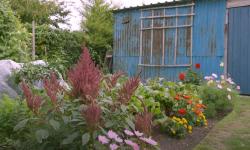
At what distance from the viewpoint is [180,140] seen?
528 centimetres

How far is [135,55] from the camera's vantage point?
1441cm

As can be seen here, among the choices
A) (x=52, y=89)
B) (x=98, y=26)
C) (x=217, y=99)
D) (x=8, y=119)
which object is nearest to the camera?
(x=52, y=89)

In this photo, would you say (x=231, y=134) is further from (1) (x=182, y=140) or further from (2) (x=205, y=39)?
(2) (x=205, y=39)

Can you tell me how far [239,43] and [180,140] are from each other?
6.40 metres

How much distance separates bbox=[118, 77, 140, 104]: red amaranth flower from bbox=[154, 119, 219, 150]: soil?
6.50 feet

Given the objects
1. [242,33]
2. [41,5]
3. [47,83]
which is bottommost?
[47,83]

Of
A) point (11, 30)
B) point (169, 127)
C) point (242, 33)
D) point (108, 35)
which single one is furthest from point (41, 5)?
point (169, 127)

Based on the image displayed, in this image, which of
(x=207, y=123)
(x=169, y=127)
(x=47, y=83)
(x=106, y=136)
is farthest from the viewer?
(x=207, y=123)

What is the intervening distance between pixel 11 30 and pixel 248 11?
6.46m

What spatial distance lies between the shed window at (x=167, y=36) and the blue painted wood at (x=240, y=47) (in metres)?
1.57

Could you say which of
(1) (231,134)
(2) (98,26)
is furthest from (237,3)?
(2) (98,26)

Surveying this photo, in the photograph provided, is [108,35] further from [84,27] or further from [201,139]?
[201,139]

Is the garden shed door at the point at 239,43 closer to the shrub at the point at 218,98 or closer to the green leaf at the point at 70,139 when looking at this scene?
the shrub at the point at 218,98

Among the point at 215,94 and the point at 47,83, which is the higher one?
the point at 47,83
